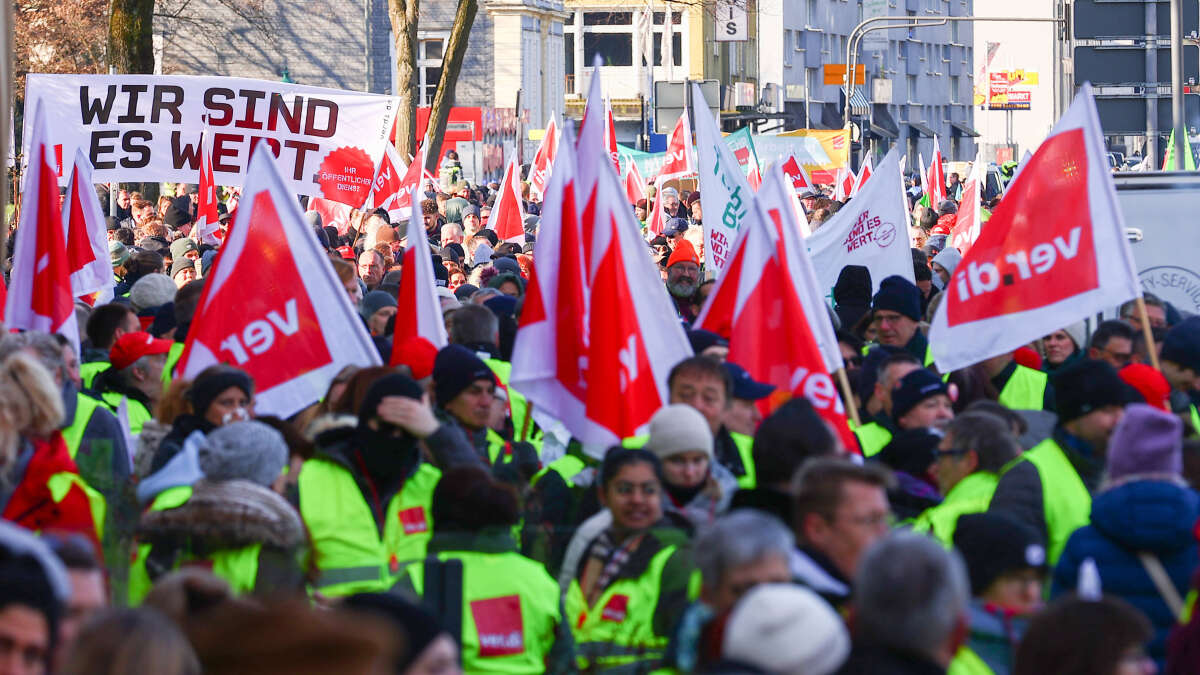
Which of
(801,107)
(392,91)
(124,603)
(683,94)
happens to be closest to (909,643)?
(124,603)

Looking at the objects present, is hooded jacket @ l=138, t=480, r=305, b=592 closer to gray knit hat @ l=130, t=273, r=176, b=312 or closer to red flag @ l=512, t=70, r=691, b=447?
red flag @ l=512, t=70, r=691, b=447

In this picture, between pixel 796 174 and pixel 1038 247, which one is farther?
pixel 796 174

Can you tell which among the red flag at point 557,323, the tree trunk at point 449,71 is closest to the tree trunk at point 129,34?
the tree trunk at point 449,71

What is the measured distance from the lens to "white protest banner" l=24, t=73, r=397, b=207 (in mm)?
15312

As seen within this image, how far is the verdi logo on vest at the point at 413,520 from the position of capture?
575 cm

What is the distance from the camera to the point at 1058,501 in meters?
5.80

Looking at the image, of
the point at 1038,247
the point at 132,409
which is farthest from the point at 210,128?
the point at 1038,247

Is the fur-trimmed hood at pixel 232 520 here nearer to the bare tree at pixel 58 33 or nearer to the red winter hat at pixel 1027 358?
the red winter hat at pixel 1027 358

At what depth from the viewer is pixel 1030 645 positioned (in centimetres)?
392

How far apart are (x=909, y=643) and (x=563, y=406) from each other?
11.3 feet

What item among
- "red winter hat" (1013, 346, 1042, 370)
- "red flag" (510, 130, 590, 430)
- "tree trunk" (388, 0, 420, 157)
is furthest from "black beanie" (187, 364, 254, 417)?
"tree trunk" (388, 0, 420, 157)

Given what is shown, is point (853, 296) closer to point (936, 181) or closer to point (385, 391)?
point (385, 391)

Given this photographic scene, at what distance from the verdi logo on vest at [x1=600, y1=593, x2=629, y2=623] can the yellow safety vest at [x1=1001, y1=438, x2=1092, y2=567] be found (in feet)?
4.49

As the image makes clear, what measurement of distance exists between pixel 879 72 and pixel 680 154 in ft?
198
